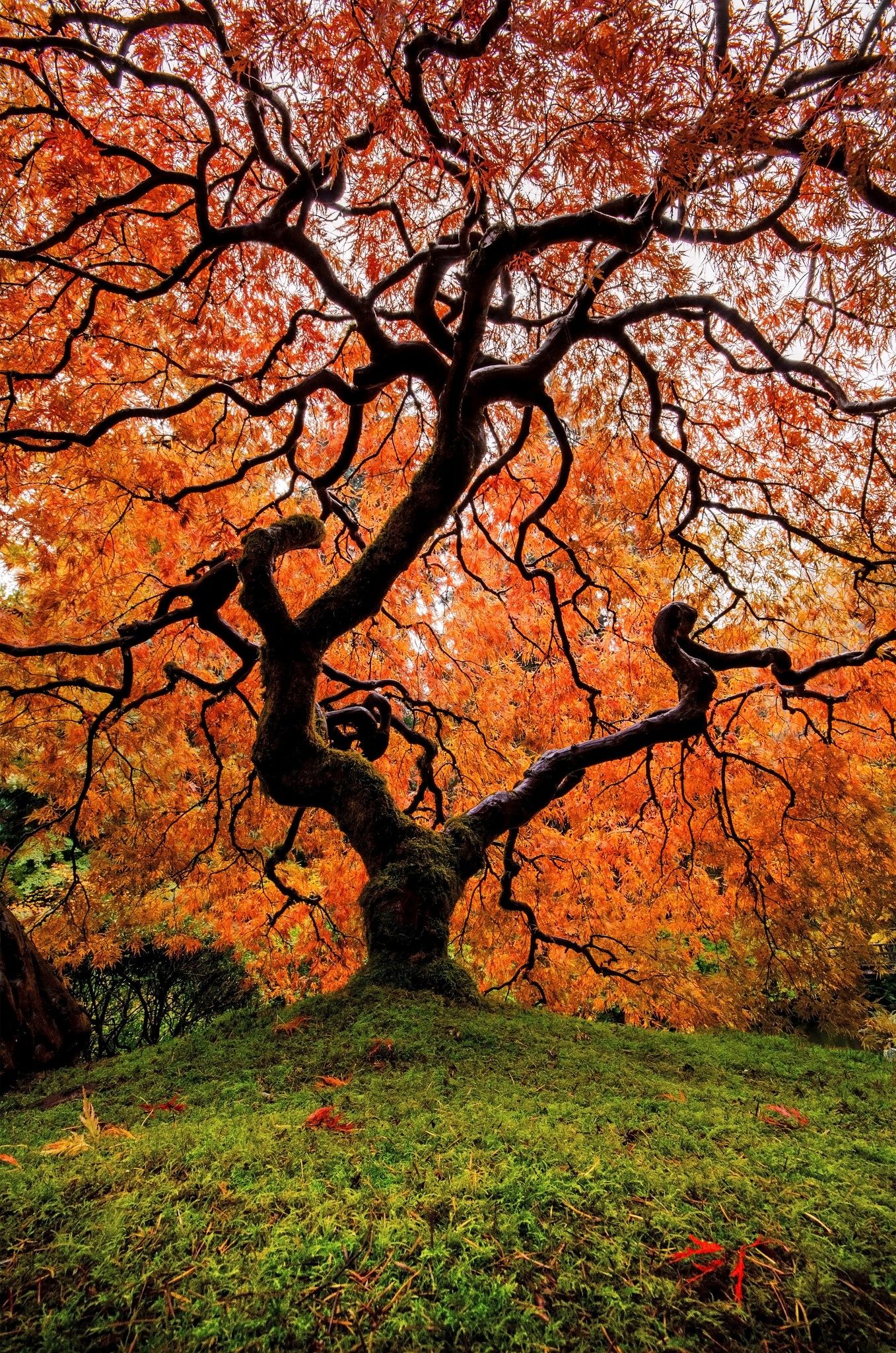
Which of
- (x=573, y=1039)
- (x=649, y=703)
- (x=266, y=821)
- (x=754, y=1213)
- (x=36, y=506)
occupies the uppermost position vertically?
(x=36, y=506)

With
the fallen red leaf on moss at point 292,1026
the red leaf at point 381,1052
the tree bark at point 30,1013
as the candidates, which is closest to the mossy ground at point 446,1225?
the red leaf at point 381,1052

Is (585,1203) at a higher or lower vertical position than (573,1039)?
higher

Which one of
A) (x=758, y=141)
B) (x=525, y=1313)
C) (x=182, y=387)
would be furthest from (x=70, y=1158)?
(x=182, y=387)

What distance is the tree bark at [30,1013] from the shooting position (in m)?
2.48

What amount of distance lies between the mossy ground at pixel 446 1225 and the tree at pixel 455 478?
1192 mm

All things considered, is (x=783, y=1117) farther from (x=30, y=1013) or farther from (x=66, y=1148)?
(x=30, y=1013)

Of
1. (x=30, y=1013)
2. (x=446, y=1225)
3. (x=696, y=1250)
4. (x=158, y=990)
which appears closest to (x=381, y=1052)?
(x=446, y=1225)

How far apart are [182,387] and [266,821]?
3.16 meters

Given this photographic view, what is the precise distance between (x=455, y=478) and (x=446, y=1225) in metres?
2.58

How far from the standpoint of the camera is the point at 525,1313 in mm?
730

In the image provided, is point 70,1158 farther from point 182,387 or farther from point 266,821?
point 182,387

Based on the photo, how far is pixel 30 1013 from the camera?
8.59 feet

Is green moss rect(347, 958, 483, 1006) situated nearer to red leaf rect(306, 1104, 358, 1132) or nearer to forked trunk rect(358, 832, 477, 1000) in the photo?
forked trunk rect(358, 832, 477, 1000)

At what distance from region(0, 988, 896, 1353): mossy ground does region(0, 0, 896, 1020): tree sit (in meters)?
1.19
